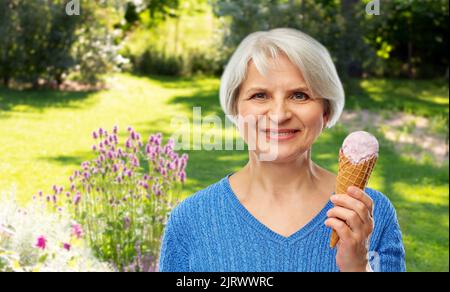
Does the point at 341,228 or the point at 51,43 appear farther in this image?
the point at 51,43

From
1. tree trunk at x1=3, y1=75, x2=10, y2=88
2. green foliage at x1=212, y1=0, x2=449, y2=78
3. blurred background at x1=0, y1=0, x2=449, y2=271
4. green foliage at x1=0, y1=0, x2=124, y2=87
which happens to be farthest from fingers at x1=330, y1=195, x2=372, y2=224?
tree trunk at x1=3, y1=75, x2=10, y2=88

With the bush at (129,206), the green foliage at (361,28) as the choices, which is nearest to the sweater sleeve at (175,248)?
the bush at (129,206)

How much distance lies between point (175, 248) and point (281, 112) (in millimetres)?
375

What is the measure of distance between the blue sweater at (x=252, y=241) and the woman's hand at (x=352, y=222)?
0.82ft

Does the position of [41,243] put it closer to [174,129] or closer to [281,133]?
[281,133]

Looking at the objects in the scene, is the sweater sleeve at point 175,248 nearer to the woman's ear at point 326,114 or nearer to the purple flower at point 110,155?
the woman's ear at point 326,114

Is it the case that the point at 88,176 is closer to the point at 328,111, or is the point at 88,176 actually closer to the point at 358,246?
the point at 328,111

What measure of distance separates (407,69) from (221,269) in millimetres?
12050

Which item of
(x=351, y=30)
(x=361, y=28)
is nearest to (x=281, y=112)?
(x=351, y=30)

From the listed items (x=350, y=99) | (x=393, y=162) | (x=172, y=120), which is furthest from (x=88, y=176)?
(x=350, y=99)

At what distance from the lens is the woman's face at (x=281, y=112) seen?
1.39 m

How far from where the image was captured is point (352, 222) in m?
1.15

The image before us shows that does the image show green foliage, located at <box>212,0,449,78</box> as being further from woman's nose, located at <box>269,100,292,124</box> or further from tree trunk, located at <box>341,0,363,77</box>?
woman's nose, located at <box>269,100,292,124</box>

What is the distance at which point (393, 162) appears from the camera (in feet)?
23.2
